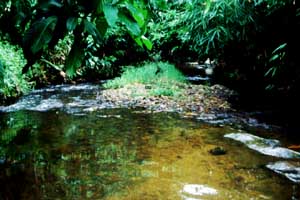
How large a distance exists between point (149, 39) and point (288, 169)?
3.67 m

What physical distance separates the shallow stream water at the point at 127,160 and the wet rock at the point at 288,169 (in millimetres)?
72

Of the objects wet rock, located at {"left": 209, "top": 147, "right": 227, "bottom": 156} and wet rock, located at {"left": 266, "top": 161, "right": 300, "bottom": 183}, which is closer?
wet rock, located at {"left": 266, "top": 161, "right": 300, "bottom": 183}

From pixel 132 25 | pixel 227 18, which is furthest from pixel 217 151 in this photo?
pixel 132 25

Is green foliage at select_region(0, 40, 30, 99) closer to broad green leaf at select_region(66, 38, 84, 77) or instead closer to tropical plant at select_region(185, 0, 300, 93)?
tropical plant at select_region(185, 0, 300, 93)

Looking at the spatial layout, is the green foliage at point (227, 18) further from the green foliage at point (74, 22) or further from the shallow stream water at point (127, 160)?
the green foliage at point (74, 22)

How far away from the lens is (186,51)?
1577 centimetres

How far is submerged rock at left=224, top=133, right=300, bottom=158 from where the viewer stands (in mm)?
4176

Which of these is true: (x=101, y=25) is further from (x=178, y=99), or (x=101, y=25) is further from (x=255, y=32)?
(x=255, y=32)

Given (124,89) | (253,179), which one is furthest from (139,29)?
(124,89)

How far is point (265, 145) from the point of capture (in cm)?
445

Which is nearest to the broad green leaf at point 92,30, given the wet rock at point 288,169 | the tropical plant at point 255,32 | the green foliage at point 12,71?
the wet rock at point 288,169

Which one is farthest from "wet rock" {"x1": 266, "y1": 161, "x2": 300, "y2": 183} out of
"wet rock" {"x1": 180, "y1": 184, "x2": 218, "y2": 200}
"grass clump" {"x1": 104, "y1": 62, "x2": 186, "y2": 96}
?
"grass clump" {"x1": 104, "y1": 62, "x2": 186, "y2": 96}

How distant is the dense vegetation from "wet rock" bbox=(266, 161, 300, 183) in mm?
1771

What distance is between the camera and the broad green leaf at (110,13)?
3.04 feet
